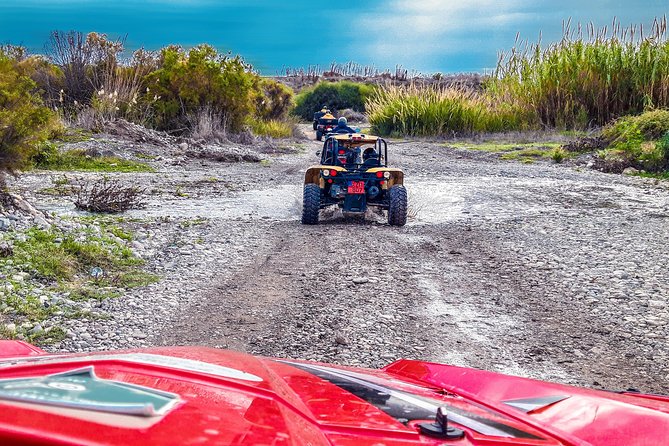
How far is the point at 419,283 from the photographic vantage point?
23.9 feet

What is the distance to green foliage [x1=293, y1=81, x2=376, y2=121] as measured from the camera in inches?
1994

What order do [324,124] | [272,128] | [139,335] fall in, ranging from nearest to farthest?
[139,335], [272,128], [324,124]

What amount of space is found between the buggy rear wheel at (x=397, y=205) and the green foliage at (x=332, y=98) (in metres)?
39.7

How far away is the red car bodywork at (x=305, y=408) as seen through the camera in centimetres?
124

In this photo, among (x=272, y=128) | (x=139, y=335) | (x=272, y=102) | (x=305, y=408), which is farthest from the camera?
(x=272, y=102)

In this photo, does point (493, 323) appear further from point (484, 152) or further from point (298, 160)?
point (484, 152)

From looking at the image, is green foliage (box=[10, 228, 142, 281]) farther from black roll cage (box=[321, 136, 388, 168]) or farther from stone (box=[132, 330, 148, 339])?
black roll cage (box=[321, 136, 388, 168])

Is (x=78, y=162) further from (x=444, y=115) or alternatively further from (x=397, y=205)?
(x=444, y=115)

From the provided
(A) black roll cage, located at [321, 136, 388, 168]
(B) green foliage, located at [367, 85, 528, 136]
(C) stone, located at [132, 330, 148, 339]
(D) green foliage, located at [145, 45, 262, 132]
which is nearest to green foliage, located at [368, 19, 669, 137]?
(B) green foliage, located at [367, 85, 528, 136]

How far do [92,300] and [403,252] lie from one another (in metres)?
3.86

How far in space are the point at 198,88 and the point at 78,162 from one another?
28.2ft

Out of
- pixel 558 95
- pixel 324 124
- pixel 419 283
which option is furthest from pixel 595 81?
pixel 419 283

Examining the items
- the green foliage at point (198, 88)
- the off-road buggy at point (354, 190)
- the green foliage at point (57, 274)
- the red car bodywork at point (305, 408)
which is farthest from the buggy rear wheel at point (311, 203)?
the green foliage at point (198, 88)

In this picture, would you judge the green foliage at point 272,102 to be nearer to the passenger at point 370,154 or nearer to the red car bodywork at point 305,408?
the passenger at point 370,154
